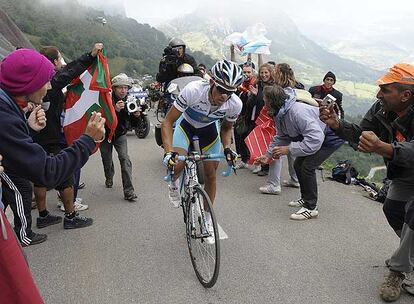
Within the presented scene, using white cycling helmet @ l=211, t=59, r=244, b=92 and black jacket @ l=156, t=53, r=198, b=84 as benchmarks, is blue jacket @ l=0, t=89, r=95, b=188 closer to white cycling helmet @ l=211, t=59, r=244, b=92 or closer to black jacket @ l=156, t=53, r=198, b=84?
white cycling helmet @ l=211, t=59, r=244, b=92

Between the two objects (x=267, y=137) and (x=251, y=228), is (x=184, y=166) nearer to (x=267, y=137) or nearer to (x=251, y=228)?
(x=251, y=228)

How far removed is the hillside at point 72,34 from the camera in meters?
79.2

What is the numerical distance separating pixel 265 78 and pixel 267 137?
1.39 metres

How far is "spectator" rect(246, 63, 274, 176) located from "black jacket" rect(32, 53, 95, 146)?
11.3 feet

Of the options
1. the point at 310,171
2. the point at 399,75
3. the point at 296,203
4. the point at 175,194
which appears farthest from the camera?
the point at 296,203

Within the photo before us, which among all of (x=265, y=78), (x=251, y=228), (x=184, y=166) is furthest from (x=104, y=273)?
(x=265, y=78)

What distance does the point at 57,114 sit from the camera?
5062mm

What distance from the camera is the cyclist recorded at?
3.78 m

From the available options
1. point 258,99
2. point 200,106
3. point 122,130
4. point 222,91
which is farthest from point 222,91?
point 258,99

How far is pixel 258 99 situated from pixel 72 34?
100 meters

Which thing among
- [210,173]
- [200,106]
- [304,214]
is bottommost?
[304,214]

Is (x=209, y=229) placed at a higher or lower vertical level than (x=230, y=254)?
higher

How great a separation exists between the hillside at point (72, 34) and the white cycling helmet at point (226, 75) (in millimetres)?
66076

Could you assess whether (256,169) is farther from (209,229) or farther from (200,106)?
(209,229)
